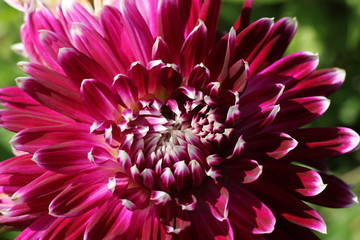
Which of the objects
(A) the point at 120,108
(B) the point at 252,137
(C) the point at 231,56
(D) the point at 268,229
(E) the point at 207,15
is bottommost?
(D) the point at 268,229

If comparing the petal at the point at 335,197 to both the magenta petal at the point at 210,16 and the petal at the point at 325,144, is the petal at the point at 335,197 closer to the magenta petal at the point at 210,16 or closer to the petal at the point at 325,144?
the petal at the point at 325,144

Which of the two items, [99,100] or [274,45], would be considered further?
[274,45]

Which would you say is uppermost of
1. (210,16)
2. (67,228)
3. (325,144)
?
(210,16)

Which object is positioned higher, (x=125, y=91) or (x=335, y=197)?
(x=125, y=91)

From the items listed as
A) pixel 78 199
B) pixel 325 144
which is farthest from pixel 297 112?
pixel 78 199

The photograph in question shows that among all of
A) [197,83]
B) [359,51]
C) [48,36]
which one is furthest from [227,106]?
[359,51]

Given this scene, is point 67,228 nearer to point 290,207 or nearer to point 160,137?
point 160,137

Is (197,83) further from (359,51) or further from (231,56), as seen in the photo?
(359,51)

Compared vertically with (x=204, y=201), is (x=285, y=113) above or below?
above

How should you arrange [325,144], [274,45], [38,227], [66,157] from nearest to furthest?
1. [66,157]
2. [38,227]
3. [325,144]
4. [274,45]
